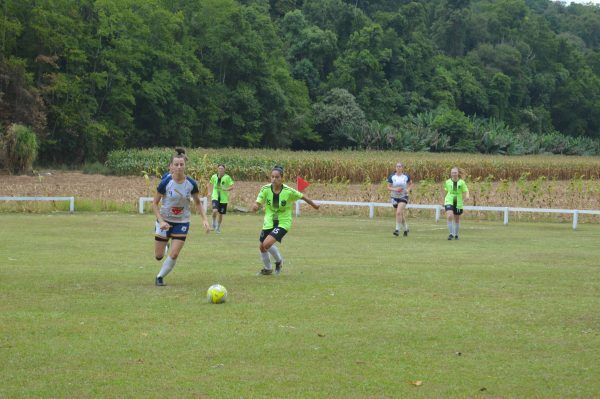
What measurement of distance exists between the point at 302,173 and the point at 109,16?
28.9 m

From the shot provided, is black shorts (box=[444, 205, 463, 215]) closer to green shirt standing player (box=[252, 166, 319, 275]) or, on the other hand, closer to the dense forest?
green shirt standing player (box=[252, 166, 319, 275])

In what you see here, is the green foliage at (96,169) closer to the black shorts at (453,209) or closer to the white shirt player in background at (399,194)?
the white shirt player in background at (399,194)

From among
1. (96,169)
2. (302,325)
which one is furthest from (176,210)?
(96,169)

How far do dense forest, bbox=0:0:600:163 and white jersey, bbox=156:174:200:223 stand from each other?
158 ft

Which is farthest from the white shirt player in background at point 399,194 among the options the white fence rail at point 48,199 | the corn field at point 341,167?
the corn field at point 341,167

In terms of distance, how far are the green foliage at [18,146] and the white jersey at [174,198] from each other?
39.5 meters

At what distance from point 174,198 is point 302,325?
4.18 metres

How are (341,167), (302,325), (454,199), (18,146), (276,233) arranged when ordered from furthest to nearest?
(341,167) < (18,146) < (454,199) < (276,233) < (302,325)

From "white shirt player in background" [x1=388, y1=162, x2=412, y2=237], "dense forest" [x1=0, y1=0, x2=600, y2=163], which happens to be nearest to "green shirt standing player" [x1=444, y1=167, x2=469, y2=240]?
"white shirt player in background" [x1=388, y1=162, x2=412, y2=237]

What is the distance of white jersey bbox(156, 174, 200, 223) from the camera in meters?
15.2

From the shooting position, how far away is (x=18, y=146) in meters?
53.2

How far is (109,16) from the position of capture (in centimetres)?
7750

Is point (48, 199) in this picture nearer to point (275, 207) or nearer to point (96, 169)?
point (275, 207)

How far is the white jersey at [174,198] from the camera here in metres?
15.2
